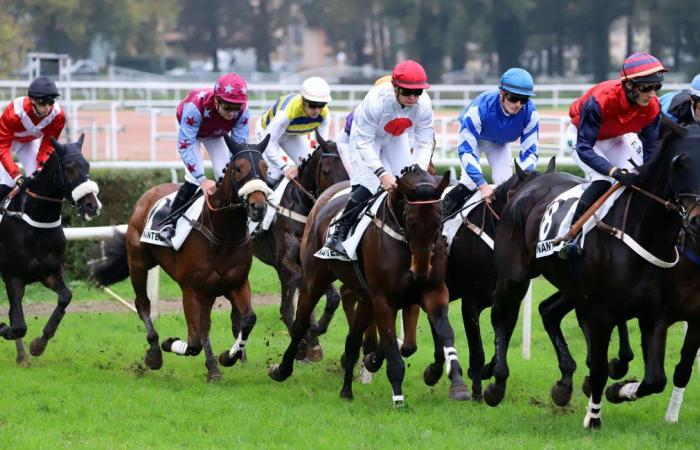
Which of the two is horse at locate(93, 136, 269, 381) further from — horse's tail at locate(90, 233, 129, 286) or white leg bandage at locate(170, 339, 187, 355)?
horse's tail at locate(90, 233, 129, 286)

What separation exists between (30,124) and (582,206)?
14.5ft

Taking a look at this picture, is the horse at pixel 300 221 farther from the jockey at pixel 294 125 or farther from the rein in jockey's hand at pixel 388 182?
the rein in jockey's hand at pixel 388 182

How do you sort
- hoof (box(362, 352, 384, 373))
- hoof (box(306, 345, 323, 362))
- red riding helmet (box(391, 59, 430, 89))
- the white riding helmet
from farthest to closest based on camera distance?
the white riding helmet, hoof (box(306, 345, 323, 362)), hoof (box(362, 352, 384, 373)), red riding helmet (box(391, 59, 430, 89))

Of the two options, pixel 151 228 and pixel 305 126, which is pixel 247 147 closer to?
Answer: pixel 151 228

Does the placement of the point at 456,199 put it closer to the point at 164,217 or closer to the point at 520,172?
the point at 520,172

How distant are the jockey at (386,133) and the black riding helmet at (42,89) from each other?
249 cm

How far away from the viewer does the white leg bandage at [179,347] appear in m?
8.59

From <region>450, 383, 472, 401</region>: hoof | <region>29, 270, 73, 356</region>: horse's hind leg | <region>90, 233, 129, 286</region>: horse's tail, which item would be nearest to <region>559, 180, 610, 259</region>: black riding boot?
<region>450, 383, 472, 401</region>: hoof

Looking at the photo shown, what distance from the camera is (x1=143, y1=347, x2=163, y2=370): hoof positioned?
8.88m

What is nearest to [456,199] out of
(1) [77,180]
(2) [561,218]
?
(2) [561,218]

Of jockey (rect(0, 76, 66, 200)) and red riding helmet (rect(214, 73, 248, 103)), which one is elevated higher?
red riding helmet (rect(214, 73, 248, 103))

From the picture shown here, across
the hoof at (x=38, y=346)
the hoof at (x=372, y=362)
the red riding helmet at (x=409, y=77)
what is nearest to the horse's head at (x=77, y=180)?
the hoof at (x=38, y=346)

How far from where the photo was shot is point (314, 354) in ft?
30.9

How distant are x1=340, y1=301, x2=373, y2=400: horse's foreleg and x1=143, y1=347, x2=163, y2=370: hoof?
4.87 ft
